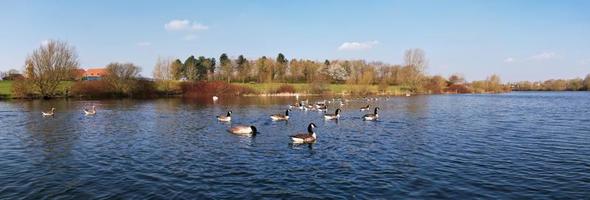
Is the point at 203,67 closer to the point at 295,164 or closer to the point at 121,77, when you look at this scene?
the point at 121,77

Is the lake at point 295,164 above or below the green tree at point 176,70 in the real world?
below

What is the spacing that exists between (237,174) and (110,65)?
7853 centimetres

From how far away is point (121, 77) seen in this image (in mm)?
84000

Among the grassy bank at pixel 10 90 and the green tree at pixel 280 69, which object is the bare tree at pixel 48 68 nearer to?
the grassy bank at pixel 10 90

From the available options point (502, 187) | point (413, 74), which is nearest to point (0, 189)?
point (502, 187)

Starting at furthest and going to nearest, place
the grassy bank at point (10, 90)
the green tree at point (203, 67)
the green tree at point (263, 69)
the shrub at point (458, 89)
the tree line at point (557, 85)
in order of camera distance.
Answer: the tree line at point (557, 85), the green tree at point (203, 67), the green tree at point (263, 69), the shrub at point (458, 89), the grassy bank at point (10, 90)

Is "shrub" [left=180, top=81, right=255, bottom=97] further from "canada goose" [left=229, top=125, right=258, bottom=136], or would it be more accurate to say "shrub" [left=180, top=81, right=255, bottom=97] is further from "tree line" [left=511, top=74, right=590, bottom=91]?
"tree line" [left=511, top=74, right=590, bottom=91]

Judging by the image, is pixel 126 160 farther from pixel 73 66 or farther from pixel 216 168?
pixel 73 66

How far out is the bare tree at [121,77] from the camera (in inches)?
3248

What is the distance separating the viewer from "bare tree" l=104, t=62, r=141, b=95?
8250 centimetres

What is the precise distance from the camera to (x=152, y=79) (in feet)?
306

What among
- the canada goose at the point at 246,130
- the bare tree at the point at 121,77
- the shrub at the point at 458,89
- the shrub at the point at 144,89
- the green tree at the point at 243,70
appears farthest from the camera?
the green tree at the point at 243,70

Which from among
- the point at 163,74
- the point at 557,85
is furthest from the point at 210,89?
the point at 557,85

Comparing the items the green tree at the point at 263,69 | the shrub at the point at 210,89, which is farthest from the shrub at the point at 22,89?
the green tree at the point at 263,69
